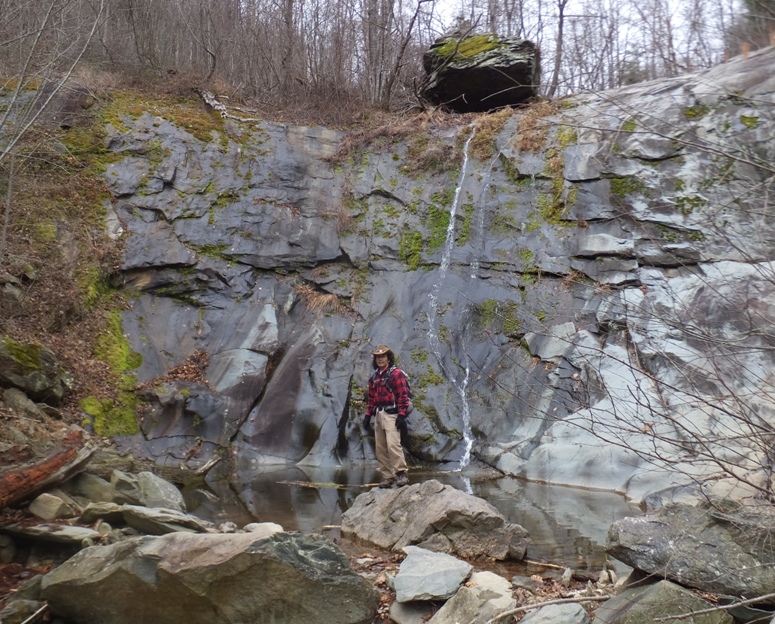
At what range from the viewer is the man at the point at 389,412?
8.61 meters

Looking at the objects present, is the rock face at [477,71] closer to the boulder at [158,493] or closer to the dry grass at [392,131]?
the dry grass at [392,131]

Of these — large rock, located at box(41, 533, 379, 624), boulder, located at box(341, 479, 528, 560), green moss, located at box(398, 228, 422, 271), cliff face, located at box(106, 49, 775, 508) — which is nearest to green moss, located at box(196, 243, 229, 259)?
cliff face, located at box(106, 49, 775, 508)

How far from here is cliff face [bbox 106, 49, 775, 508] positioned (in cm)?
1034

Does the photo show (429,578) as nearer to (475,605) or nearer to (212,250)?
(475,605)

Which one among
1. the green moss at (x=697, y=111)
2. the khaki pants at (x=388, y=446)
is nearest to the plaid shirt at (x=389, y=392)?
the khaki pants at (x=388, y=446)

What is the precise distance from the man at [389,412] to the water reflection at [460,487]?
1.89 ft

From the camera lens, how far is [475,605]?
437cm

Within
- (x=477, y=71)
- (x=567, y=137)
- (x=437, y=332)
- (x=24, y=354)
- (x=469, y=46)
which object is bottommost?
(x=437, y=332)

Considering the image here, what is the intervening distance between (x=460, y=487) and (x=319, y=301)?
506 centimetres

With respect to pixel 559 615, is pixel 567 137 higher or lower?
higher

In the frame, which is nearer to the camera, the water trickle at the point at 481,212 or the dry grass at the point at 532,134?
the water trickle at the point at 481,212

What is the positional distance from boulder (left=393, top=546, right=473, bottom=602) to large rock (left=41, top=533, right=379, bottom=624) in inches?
26.9

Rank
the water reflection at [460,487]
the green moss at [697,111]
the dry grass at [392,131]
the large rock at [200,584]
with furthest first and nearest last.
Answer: the dry grass at [392,131]
the green moss at [697,111]
the water reflection at [460,487]
the large rock at [200,584]

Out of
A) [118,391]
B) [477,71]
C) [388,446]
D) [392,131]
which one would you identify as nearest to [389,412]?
[388,446]
